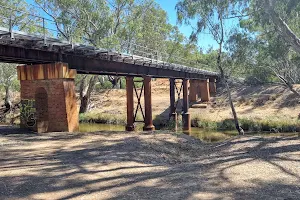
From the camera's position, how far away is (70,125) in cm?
1428

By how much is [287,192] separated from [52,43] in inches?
449

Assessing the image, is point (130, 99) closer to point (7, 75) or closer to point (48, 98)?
point (48, 98)

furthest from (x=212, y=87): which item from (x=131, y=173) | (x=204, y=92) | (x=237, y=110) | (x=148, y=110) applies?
(x=131, y=173)

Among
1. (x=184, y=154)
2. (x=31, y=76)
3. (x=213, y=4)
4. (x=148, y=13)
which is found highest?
(x=148, y=13)

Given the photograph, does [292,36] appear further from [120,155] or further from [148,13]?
Answer: [148,13]

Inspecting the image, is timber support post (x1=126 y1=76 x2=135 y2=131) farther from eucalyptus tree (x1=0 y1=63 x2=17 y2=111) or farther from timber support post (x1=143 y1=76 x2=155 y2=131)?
eucalyptus tree (x1=0 y1=63 x2=17 y2=111)

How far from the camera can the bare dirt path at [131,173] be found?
5680 mm

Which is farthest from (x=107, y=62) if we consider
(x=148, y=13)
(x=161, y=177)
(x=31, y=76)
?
(x=148, y=13)

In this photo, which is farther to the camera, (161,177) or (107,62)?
→ (107,62)

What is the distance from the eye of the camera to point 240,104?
35188 millimetres

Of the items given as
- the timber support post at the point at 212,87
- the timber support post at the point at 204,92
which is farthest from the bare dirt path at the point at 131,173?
the timber support post at the point at 212,87

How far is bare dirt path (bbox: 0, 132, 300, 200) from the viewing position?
568cm

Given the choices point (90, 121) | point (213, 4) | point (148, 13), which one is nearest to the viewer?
point (213, 4)

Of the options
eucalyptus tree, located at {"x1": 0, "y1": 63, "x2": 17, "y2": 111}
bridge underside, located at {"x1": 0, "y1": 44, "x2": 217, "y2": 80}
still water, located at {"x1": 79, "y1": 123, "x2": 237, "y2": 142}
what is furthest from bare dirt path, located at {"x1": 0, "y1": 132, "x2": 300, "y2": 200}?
eucalyptus tree, located at {"x1": 0, "y1": 63, "x2": 17, "y2": 111}
